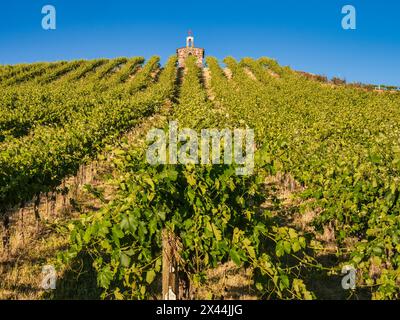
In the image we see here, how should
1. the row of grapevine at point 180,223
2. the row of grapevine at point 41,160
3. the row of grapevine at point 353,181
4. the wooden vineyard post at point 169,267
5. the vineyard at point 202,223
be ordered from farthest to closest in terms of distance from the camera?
the row of grapevine at point 41,160, the row of grapevine at point 353,181, the wooden vineyard post at point 169,267, the vineyard at point 202,223, the row of grapevine at point 180,223

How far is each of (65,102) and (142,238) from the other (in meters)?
24.2

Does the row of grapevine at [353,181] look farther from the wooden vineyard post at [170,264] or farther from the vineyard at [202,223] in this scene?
the wooden vineyard post at [170,264]

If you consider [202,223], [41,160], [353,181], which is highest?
[41,160]

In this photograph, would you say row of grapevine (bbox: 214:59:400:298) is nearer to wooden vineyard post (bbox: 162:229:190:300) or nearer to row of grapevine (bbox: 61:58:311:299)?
row of grapevine (bbox: 61:58:311:299)

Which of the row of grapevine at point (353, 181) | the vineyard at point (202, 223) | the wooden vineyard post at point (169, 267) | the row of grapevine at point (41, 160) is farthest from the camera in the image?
the row of grapevine at point (41, 160)

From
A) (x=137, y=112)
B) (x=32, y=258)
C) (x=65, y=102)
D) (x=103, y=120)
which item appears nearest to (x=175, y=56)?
(x=65, y=102)

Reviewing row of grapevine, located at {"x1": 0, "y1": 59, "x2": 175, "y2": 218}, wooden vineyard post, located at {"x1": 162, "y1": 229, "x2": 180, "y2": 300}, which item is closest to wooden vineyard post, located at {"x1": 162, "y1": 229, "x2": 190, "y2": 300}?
wooden vineyard post, located at {"x1": 162, "y1": 229, "x2": 180, "y2": 300}

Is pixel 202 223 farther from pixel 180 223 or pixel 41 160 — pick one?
pixel 41 160

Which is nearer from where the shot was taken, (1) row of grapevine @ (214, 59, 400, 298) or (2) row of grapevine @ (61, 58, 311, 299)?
(2) row of grapevine @ (61, 58, 311, 299)

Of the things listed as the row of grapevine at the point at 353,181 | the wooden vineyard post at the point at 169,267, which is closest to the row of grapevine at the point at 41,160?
the wooden vineyard post at the point at 169,267

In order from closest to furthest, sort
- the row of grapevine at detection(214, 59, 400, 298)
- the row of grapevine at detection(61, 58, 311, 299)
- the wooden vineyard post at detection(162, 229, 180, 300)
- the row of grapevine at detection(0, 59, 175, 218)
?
the row of grapevine at detection(61, 58, 311, 299), the wooden vineyard post at detection(162, 229, 180, 300), the row of grapevine at detection(214, 59, 400, 298), the row of grapevine at detection(0, 59, 175, 218)

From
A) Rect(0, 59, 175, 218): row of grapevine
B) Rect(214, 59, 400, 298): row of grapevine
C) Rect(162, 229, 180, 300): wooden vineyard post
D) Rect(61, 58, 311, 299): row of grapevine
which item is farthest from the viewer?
Rect(0, 59, 175, 218): row of grapevine

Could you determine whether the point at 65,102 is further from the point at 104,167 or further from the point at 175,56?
the point at 175,56

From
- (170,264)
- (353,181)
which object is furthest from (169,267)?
(353,181)
